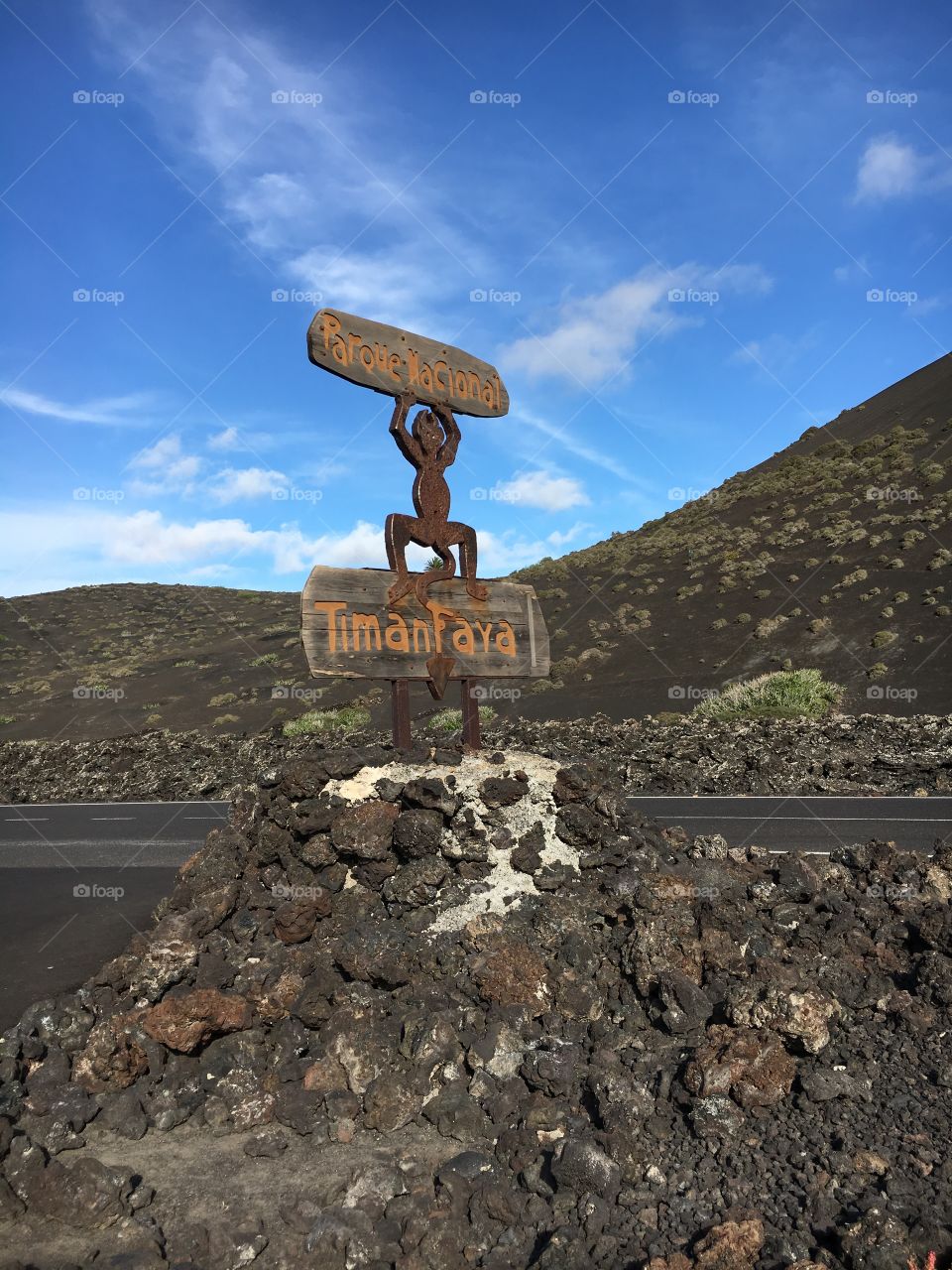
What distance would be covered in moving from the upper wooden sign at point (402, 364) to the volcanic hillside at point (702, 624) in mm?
19037

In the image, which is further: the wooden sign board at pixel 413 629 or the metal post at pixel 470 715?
the metal post at pixel 470 715

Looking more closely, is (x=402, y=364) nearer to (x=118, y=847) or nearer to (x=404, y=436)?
(x=404, y=436)

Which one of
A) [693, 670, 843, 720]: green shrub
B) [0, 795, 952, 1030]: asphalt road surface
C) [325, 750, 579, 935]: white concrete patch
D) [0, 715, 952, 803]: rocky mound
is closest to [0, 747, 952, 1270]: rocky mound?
[325, 750, 579, 935]: white concrete patch

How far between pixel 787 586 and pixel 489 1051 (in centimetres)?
3772

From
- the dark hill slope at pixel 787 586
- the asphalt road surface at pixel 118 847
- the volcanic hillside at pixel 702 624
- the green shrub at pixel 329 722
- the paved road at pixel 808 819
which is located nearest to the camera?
the asphalt road surface at pixel 118 847

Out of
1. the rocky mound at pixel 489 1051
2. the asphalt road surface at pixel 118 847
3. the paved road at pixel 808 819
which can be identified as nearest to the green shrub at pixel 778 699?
the paved road at pixel 808 819

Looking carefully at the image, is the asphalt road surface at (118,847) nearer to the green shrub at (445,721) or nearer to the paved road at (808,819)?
the paved road at (808,819)

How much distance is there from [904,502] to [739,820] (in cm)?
3769

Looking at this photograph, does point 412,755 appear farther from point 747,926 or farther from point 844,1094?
point 844,1094

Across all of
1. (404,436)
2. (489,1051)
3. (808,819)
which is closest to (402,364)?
(404,436)

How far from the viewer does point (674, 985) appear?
5363 mm

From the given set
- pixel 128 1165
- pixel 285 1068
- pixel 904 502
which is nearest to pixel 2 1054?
pixel 128 1165

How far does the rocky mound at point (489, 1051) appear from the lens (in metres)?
3.82

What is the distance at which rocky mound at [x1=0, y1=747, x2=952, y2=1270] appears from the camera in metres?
3.82
